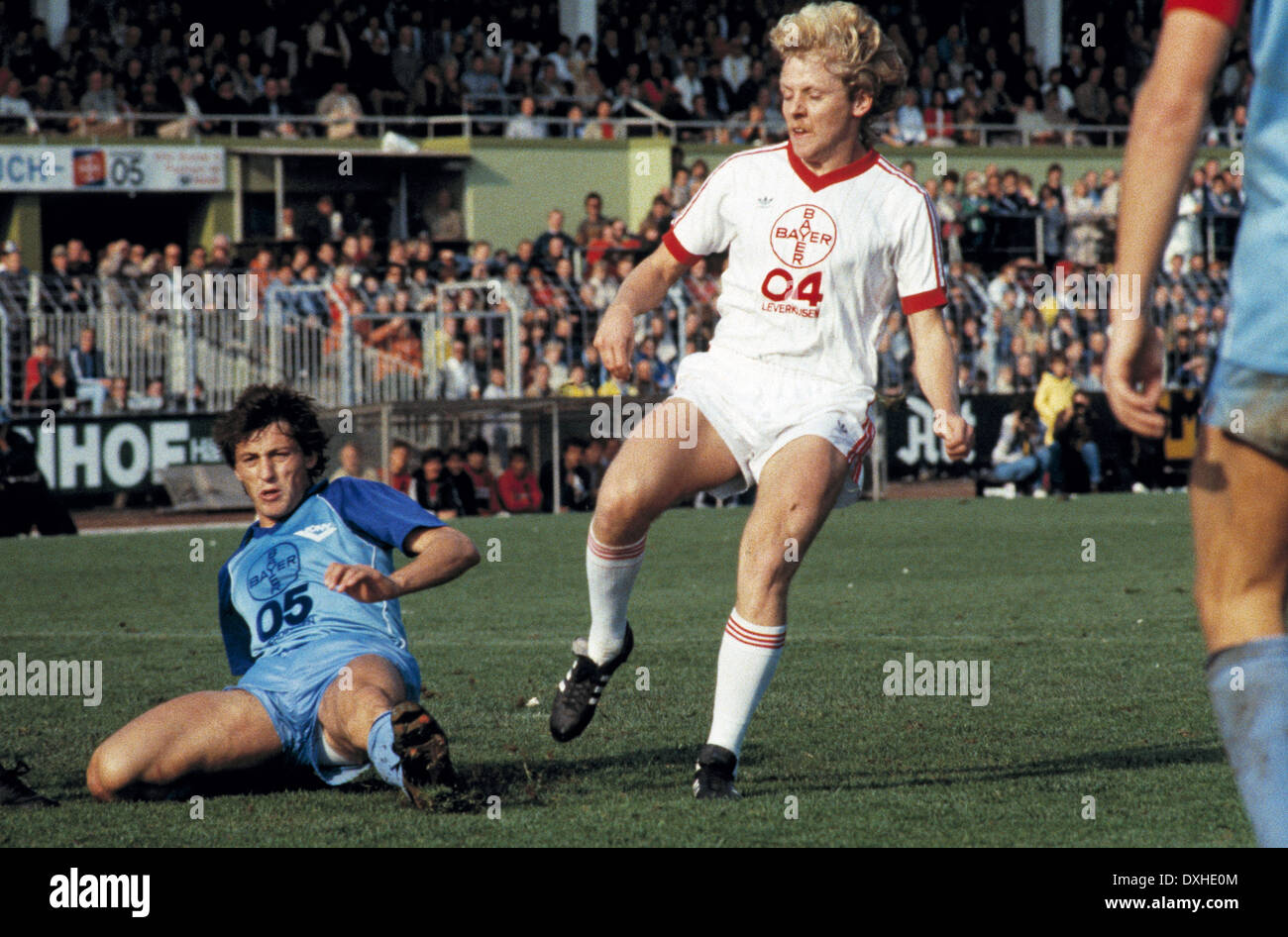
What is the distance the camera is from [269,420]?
5.34 m

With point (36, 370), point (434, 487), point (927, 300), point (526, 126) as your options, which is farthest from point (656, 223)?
point (927, 300)

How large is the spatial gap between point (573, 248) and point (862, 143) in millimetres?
18154

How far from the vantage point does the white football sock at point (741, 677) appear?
201 inches

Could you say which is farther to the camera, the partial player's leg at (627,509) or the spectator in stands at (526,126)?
the spectator in stands at (526,126)

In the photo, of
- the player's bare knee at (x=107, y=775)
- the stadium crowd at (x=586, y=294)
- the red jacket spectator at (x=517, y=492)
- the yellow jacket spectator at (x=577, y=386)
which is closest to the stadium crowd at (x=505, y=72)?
the stadium crowd at (x=586, y=294)

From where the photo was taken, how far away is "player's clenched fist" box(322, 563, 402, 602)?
14.8ft

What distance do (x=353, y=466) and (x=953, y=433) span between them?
11240 millimetres

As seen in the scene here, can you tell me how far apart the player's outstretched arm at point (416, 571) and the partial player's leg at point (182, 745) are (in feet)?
1.83

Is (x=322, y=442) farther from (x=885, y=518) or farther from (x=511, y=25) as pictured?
(x=511, y=25)

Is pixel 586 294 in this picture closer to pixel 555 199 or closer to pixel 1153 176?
pixel 555 199

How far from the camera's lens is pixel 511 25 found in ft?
96.3

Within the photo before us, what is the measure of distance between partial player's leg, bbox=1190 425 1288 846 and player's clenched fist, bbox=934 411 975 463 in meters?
2.29

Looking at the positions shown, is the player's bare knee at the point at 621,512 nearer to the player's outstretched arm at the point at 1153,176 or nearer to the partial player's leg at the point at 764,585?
the partial player's leg at the point at 764,585

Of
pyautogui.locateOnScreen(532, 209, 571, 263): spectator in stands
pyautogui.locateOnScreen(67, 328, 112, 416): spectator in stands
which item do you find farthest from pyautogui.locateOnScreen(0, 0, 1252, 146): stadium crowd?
pyautogui.locateOnScreen(67, 328, 112, 416): spectator in stands
